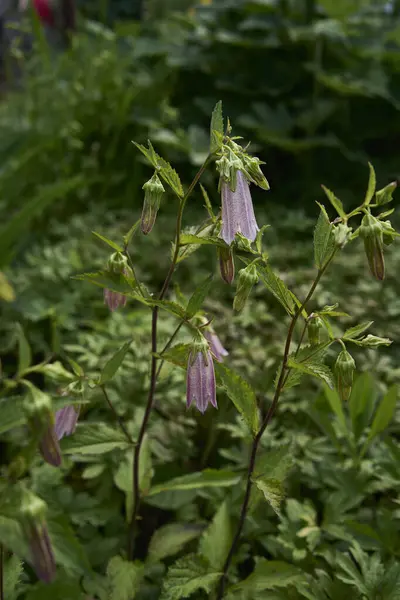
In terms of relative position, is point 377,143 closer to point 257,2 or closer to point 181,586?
point 257,2

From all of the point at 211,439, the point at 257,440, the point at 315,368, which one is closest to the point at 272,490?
the point at 257,440

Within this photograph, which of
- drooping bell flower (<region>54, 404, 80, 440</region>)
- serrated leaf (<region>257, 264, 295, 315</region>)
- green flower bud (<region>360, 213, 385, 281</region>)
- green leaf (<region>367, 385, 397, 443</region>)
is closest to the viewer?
green flower bud (<region>360, 213, 385, 281</region>)

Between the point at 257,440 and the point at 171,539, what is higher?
the point at 257,440

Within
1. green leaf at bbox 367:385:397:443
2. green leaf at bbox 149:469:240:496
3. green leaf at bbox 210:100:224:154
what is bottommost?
green leaf at bbox 367:385:397:443

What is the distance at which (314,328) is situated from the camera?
105cm

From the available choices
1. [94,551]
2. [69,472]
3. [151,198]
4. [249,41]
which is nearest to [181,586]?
[94,551]

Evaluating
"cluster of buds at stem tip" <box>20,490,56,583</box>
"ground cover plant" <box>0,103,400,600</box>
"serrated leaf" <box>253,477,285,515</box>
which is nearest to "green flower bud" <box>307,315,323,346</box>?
"ground cover plant" <box>0,103,400,600</box>

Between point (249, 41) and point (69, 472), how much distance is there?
2.65 meters

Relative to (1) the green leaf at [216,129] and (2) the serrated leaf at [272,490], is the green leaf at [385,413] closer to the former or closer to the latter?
(2) the serrated leaf at [272,490]

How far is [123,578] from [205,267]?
1502 millimetres

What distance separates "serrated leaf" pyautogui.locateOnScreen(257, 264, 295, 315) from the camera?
1035 mm

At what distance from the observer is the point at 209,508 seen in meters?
1.54

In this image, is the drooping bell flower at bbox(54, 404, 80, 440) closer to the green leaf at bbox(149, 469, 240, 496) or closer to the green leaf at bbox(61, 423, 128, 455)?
the green leaf at bbox(61, 423, 128, 455)

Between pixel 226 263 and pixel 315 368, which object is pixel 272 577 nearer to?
pixel 315 368
